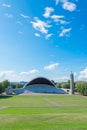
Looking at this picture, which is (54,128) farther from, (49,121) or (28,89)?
(28,89)

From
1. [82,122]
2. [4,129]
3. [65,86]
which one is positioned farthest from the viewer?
[65,86]

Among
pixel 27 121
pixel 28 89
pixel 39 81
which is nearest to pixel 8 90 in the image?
pixel 28 89

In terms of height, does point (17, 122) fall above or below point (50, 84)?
below

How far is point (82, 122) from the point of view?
70.6 ft

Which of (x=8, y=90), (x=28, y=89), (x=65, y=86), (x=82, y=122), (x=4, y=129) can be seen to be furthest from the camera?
(x=65, y=86)

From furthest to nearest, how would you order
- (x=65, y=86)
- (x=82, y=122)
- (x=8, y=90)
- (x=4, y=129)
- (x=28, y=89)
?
(x=65, y=86), (x=28, y=89), (x=8, y=90), (x=82, y=122), (x=4, y=129)

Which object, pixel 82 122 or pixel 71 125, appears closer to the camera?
pixel 71 125

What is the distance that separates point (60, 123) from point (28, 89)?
441ft

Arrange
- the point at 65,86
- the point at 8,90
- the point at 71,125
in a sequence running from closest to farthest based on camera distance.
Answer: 1. the point at 71,125
2. the point at 8,90
3. the point at 65,86

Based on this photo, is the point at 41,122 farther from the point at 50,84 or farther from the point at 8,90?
the point at 50,84

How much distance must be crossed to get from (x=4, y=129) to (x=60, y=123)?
517 centimetres

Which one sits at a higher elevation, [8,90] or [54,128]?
[8,90]

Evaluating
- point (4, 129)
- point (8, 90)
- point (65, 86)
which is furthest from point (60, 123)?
point (65, 86)

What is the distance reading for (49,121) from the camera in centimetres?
2200
